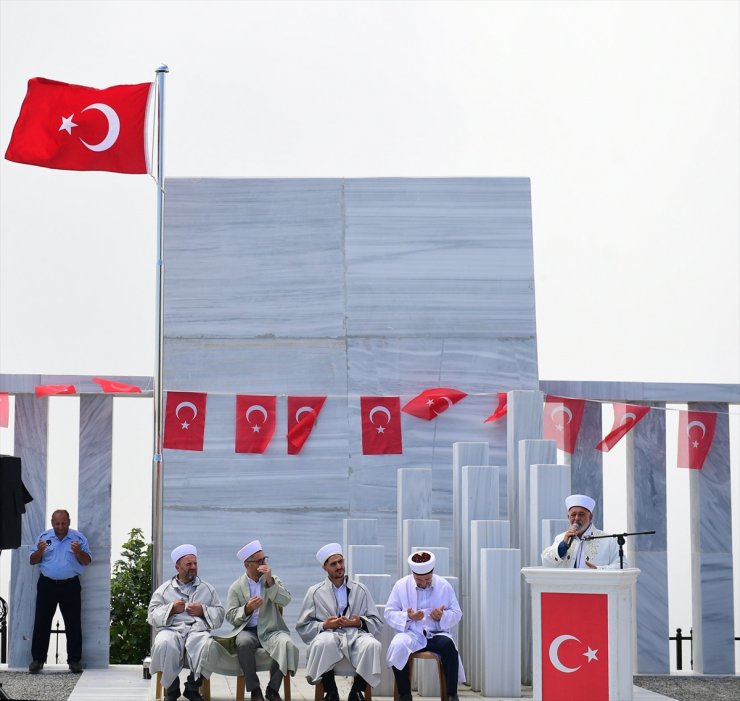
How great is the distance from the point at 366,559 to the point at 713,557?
4.09m

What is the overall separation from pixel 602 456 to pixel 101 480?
4.83 meters

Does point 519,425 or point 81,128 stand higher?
point 81,128

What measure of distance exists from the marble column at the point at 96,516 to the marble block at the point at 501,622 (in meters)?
3.89

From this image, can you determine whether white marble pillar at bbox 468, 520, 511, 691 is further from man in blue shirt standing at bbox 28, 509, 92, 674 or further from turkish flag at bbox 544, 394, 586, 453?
man in blue shirt standing at bbox 28, 509, 92, 674

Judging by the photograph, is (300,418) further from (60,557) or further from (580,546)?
(580,546)

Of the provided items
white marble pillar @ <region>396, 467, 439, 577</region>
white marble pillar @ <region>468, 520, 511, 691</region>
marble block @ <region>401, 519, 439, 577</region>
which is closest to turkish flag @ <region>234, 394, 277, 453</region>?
white marble pillar @ <region>396, 467, 439, 577</region>

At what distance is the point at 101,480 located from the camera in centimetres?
1221

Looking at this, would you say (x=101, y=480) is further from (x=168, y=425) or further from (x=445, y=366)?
(x=445, y=366)

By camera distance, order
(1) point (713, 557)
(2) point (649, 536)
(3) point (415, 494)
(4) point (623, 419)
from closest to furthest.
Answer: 1. (3) point (415, 494)
2. (4) point (623, 419)
3. (2) point (649, 536)
4. (1) point (713, 557)

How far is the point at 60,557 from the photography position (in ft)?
38.8

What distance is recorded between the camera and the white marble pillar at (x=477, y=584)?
10328 mm

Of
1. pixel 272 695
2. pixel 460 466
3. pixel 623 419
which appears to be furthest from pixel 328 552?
pixel 623 419

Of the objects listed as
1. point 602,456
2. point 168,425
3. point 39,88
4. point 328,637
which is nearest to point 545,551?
point 328,637

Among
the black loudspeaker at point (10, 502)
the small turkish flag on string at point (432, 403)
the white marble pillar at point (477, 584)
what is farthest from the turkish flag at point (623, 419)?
the black loudspeaker at point (10, 502)
